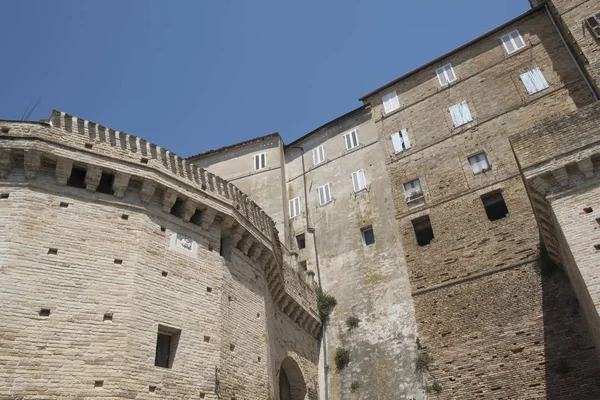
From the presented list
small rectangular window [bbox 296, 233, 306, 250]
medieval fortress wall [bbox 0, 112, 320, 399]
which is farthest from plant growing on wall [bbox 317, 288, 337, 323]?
medieval fortress wall [bbox 0, 112, 320, 399]

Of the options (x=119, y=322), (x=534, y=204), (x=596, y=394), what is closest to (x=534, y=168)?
(x=534, y=204)

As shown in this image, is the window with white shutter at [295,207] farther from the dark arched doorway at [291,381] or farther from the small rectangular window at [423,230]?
the dark arched doorway at [291,381]

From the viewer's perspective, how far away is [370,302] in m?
18.0

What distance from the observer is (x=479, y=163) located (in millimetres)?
18531

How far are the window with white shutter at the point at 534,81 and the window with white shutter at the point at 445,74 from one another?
123 inches

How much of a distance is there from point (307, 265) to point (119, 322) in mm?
11699

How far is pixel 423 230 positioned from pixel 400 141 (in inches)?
175

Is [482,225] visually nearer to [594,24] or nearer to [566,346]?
[566,346]

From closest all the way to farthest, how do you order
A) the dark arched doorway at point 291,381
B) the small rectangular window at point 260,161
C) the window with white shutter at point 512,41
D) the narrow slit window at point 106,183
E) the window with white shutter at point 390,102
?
the narrow slit window at point 106,183, the dark arched doorway at point 291,381, the window with white shutter at point 512,41, the window with white shutter at point 390,102, the small rectangular window at point 260,161

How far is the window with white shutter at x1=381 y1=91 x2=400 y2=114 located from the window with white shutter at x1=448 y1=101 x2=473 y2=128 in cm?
280

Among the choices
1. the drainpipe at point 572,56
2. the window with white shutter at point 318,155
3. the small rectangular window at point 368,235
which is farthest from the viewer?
the window with white shutter at point 318,155

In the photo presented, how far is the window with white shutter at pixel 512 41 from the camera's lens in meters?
20.2

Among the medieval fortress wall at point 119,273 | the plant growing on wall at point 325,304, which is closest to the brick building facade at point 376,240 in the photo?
the medieval fortress wall at point 119,273

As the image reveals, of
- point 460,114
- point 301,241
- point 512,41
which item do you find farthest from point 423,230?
point 512,41
